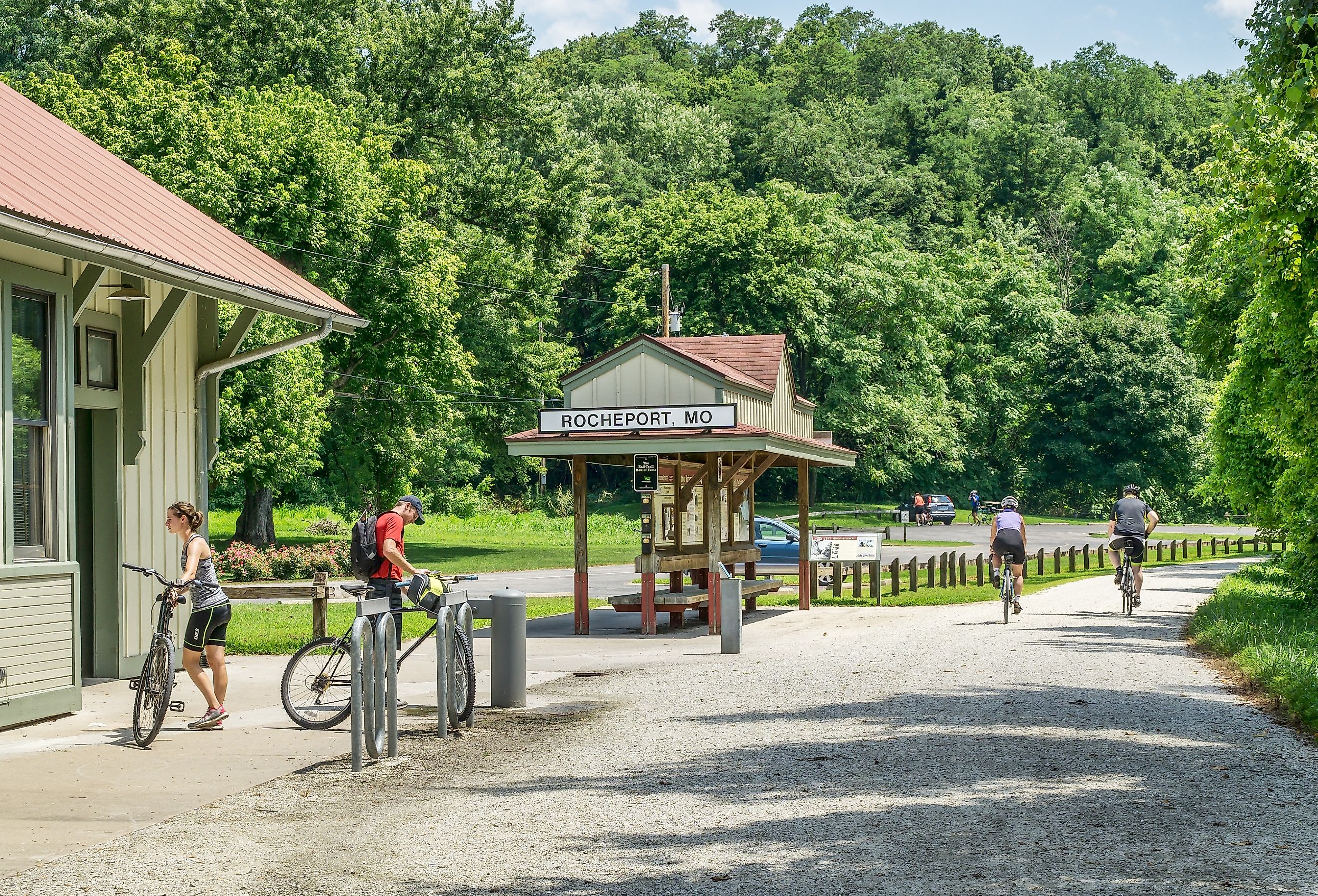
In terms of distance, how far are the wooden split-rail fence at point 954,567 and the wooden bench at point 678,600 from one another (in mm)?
4077

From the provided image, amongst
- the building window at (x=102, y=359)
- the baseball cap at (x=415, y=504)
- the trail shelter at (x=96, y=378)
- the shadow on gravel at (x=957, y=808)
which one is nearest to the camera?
the shadow on gravel at (x=957, y=808)

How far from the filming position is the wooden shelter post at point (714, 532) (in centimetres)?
2070

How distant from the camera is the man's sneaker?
1106cm

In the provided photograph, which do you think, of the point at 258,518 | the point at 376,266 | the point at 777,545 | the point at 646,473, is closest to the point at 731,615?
the point at 646,473

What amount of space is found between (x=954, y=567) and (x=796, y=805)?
23985 millimetres

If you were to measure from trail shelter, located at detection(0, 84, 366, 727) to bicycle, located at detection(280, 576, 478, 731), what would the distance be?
2008mm

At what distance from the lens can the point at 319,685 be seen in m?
11.2

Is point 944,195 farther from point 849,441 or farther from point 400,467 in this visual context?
point 400,467

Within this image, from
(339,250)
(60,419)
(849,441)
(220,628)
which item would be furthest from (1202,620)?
(849,441)

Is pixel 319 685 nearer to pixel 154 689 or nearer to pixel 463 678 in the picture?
pixel 463 678

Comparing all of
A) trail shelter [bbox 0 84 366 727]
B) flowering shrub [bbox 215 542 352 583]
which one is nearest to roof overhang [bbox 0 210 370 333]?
trail shelter [bbox 0 84 366 727]

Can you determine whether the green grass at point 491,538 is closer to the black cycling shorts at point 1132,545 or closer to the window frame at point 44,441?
the black cycling shorts at point 1132,545

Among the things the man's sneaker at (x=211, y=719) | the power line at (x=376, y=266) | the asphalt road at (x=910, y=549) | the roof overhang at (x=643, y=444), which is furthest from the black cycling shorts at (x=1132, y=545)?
the power line at (x=376, y=266)

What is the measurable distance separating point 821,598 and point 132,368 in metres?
17.1
